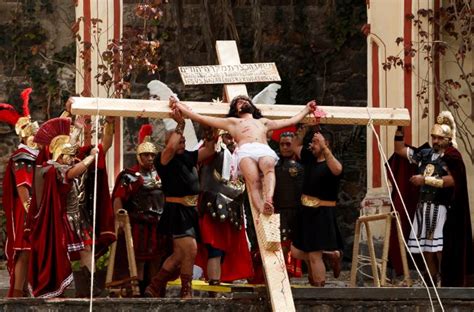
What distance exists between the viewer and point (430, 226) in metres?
15.0

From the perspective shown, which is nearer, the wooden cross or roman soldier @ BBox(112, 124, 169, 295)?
the wooden cross

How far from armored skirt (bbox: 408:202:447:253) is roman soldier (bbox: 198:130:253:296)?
1.51 meters

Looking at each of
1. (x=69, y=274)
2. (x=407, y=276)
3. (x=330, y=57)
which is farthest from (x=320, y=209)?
(x=330, y=57)

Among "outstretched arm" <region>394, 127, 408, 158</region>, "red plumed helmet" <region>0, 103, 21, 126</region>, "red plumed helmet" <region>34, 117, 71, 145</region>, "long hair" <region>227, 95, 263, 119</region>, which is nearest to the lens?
"long hair" <region>227, 95, 263, 119</region>

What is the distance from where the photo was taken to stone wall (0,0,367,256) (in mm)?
19812

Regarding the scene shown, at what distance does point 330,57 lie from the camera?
20031mm

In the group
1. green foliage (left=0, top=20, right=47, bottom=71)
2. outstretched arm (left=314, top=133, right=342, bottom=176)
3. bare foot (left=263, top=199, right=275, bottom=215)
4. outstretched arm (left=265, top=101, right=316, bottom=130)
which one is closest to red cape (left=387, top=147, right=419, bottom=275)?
outstretched arm (left=314, top=133, right=342, bottom=176)

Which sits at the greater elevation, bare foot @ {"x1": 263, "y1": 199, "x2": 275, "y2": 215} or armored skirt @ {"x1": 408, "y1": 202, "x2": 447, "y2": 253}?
bare foot @ {"x1": 263, "y1": 199, "x2": 275, "y2": 215}

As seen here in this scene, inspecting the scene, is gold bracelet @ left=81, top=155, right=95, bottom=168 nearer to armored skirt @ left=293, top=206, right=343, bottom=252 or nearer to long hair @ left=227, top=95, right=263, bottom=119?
long hair @ left=227, top=95, right=263, bottom=119

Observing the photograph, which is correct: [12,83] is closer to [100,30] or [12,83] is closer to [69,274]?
[100,30]

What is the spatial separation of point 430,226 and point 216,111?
2486 mm

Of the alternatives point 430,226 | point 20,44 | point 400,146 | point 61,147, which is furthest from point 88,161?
point 20,44

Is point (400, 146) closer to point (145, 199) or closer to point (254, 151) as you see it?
point (145, 199)

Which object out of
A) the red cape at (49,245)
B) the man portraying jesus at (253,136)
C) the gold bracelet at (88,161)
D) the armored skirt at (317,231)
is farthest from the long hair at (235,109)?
the red cape at (49,245)
